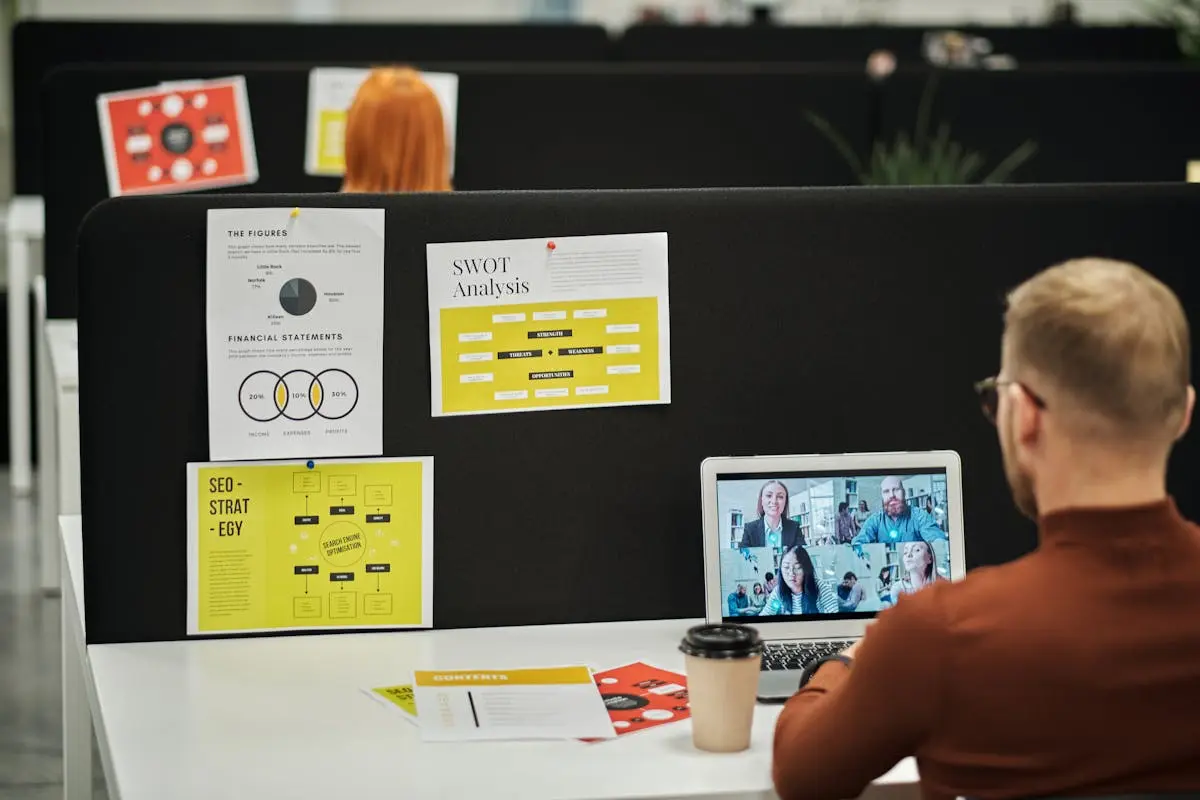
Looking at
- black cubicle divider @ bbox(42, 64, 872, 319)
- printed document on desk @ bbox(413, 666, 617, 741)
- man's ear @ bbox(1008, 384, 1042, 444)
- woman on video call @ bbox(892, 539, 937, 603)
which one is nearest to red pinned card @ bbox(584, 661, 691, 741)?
printed document on desk @ bbox(413, 666, 617, 741)

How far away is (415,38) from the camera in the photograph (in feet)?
15.6

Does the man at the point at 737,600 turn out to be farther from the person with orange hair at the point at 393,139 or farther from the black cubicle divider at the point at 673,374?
the person with orange hair at the point at 393,139

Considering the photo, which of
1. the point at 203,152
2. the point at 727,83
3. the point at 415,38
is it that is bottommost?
the point at 203,152

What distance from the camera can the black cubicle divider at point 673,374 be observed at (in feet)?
4.87

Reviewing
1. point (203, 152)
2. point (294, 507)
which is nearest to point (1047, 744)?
point (294, 507)

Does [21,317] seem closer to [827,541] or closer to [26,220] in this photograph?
[26,220]

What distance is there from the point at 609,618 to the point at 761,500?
0.22 meters

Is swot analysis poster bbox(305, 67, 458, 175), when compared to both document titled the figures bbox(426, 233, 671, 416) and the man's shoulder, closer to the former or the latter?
document titled the figures bbox(426, 233, 671, 416)

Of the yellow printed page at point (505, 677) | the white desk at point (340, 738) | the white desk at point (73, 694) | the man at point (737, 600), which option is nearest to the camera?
the white desk at point (340, 738)

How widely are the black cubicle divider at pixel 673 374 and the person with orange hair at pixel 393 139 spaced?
1.26m

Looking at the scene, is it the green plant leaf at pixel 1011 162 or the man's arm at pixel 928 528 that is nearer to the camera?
the man's arm at pixel 928 528

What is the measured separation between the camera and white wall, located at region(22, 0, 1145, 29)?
7.43m

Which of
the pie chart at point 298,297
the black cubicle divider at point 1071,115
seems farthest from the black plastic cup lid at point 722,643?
the black cubicle divider at point 1071,115

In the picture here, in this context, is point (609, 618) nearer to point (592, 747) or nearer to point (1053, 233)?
point (592, 747)
